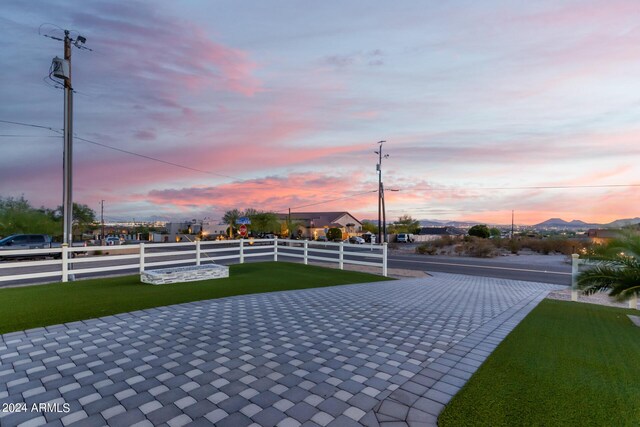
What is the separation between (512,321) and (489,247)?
21132mm

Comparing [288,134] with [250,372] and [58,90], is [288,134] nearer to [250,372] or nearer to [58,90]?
[58,90]

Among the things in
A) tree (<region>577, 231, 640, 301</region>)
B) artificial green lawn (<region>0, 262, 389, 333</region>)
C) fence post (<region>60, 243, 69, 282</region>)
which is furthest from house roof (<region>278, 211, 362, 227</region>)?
tree (<region>577, 231, 640, 301</region>)

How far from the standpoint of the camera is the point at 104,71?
1403 centimetres

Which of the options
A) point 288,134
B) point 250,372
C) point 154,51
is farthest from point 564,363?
point 288,134

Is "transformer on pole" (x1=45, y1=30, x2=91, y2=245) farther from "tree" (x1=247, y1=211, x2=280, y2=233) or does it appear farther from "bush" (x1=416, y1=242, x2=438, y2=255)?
"tree" (x1=247, y1=211, x2=280, y2=233)

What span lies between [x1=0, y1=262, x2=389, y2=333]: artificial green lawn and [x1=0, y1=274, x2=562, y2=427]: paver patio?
0.70m

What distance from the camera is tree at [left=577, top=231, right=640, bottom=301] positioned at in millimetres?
6289

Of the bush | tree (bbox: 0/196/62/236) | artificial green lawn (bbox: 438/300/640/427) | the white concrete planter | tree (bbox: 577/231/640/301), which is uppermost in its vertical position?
tree (bbox: 0/196/62/236)

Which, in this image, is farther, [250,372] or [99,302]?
[99,302]

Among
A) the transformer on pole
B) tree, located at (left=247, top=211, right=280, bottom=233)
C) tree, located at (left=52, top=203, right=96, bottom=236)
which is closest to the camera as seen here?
the transformer on pole

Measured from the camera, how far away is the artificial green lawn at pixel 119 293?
19.6 feet

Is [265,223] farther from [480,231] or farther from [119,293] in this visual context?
[119,293]

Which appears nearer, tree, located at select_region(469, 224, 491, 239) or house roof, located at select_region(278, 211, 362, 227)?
tree, located at select_region(469, 224, 491, 239)

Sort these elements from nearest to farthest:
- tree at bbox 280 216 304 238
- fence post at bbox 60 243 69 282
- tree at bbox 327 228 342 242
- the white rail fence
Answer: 1. the white rail fence
2. fence post at bbox 60 243 69 282
3. tree at bbox 327 228 342 242
4. tree at bbox 280 216 304 238
